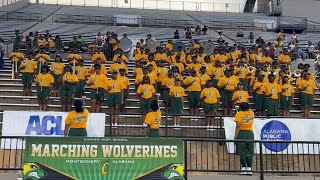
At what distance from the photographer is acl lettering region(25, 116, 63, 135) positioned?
11969 millimetres

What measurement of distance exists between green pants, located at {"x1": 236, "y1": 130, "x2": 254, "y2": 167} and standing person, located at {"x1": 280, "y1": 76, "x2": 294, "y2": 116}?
397 centimetres

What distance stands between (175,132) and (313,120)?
12.2 feet

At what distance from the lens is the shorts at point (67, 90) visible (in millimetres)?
13414

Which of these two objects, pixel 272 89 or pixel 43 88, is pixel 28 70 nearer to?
pixel 43 88

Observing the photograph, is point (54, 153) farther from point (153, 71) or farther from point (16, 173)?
point (153, 71)

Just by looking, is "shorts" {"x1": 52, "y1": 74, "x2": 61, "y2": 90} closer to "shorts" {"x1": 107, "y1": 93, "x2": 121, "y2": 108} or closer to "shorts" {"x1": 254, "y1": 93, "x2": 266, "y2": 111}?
"shorts" {"x1": 107, "y1": 93, "x2": 121, "y2": 108}

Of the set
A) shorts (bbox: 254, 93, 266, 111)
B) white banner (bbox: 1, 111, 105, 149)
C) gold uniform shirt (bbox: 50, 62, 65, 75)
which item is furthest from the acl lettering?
shorts (bbox: 254, 93, 266, 111)

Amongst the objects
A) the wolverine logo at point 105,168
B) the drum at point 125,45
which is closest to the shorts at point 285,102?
the wolverine logo at point 105,168

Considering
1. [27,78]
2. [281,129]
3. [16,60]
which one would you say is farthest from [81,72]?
[281,129]

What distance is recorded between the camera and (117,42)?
64.6 ft

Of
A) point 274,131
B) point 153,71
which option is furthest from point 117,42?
point 274,131

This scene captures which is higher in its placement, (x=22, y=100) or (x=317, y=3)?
(x=317, y=3)

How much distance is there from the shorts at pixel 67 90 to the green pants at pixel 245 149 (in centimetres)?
540

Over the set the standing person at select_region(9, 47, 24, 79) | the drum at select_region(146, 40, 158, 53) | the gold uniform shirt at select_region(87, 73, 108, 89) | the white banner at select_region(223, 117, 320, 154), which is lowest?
the white banner at select_region(223, 117, 320, 154)
